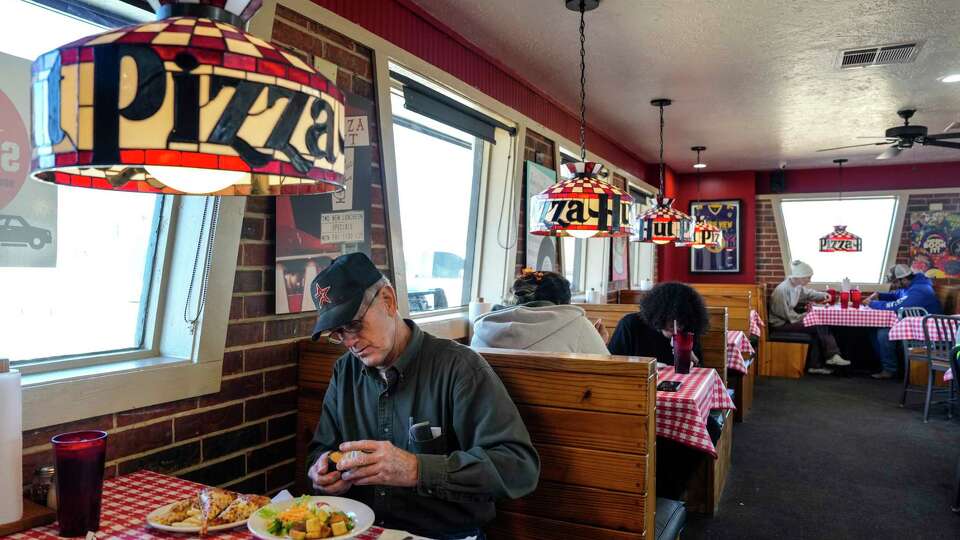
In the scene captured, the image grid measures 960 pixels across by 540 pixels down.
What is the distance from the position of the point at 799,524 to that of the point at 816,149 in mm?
5667

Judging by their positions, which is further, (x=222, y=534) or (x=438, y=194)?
(x=438, y=194)

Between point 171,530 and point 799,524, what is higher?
point 171,530

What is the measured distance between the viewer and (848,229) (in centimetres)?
967

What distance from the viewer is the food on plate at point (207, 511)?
4.48ft

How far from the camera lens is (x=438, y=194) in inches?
170

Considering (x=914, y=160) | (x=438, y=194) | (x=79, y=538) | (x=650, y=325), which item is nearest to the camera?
Result: (x=79, y=538)

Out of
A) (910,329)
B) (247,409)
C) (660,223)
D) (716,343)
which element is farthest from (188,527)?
(910,329)

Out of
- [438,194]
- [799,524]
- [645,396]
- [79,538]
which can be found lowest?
[799,524]

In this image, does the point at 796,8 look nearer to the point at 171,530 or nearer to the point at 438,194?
the point at 438,194

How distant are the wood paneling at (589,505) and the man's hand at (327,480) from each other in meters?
0.71

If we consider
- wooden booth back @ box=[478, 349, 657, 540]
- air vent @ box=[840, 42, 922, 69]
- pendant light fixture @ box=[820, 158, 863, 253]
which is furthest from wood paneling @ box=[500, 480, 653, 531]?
pendant light fixture @ box=[820, 158, 863, 253]

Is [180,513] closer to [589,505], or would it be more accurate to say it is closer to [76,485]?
[76,485]

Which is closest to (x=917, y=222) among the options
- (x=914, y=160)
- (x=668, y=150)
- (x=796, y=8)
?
(x=914, y=160)

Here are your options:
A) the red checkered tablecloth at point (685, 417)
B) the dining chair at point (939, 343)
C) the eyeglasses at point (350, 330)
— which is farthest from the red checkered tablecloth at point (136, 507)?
the dining chair at point (939, 343)
